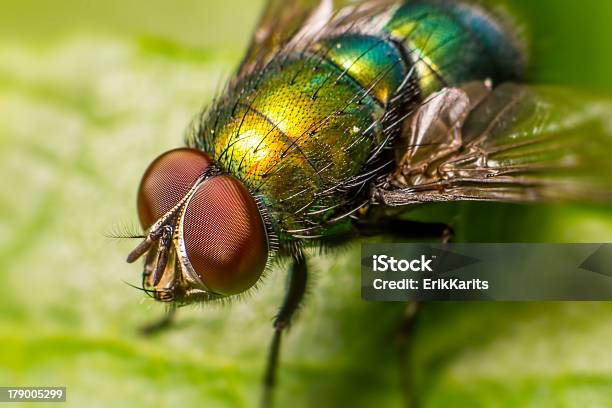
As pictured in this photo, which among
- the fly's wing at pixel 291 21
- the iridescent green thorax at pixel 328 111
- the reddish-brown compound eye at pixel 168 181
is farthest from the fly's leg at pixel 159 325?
the fly's wing at pixel 291 21

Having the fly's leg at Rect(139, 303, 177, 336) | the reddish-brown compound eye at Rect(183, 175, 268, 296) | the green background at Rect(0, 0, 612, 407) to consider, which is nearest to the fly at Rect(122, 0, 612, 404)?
the reddish-brown compound eye at Rect(183, 175, 268, 296)

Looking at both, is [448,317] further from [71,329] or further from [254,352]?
[71,329]

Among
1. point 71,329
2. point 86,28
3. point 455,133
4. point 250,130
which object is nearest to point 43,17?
point 86,28

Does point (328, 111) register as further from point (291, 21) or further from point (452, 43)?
point (291, 21)

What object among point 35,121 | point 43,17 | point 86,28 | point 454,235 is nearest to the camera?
point 454,235

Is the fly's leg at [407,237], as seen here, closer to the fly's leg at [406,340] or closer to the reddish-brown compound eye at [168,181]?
the fly's leg at [406,340]
